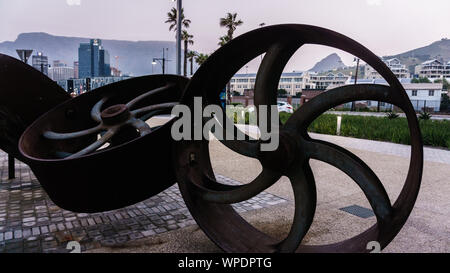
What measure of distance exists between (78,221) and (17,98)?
7.61 ft

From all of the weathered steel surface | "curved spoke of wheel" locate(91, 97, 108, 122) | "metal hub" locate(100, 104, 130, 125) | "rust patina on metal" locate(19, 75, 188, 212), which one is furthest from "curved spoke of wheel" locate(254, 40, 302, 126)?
the weathered steel surface

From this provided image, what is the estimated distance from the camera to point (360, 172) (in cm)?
249

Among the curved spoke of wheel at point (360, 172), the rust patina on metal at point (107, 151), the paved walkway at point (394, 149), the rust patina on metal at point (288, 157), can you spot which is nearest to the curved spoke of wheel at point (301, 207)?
the rust patina on metal at point (288, 157)

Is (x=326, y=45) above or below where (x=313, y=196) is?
above

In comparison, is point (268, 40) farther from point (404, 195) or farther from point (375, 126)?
point (375, 126)

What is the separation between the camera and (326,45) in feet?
8.35

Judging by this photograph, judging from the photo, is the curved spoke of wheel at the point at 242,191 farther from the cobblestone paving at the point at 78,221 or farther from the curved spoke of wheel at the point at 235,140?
the cobblestone paving at the point at 78,221

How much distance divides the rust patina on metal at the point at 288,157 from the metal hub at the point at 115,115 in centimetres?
109

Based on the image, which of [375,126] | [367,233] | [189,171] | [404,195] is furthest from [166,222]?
[375,126]

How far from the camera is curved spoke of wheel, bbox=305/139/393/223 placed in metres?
2.39

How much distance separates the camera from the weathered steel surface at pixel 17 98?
512 centimetres

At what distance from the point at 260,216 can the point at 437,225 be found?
81.6 inches

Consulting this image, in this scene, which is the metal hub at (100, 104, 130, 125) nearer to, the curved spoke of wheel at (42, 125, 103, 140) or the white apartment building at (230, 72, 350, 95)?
the curved spoke of wheel at (42, 125, 103, 140)

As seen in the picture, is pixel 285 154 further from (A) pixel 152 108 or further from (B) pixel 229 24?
(B) pixel 229 24
